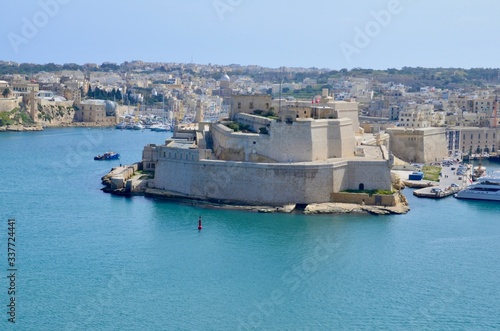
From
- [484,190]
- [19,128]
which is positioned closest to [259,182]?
[484,190]

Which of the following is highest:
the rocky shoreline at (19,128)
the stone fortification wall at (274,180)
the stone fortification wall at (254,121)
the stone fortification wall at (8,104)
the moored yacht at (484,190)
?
the stone fortification wall at (254,121)

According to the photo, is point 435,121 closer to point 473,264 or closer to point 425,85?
point 473,264

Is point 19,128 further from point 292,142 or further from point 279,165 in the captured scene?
point 279,165

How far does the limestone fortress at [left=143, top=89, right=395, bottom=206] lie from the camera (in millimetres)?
17250

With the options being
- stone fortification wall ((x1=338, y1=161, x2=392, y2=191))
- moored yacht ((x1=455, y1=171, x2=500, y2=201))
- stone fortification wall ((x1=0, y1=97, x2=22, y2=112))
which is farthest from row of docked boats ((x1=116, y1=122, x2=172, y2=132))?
stone fortification wall ((x1=338, y1=161, x2=392, y2=191))

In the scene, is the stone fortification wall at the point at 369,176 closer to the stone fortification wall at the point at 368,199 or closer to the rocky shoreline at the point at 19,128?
the stone fortification wall at the point at 368,199

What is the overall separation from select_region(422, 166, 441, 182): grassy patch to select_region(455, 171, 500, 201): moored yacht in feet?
6.79

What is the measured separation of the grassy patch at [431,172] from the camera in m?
21.8

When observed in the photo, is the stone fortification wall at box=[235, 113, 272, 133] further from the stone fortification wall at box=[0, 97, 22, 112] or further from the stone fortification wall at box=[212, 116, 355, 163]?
the stone fortification wall at box=[0, 97, 22, 112]

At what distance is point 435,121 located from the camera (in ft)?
101

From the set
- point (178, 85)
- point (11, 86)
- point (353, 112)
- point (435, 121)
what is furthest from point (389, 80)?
point (353, 112)

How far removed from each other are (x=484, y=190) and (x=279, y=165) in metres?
5.32

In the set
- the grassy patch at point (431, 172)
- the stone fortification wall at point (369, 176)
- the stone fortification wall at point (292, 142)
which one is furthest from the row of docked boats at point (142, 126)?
the stone fortification wall at point (369, 176)

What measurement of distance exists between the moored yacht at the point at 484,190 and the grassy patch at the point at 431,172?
81.4 inches
